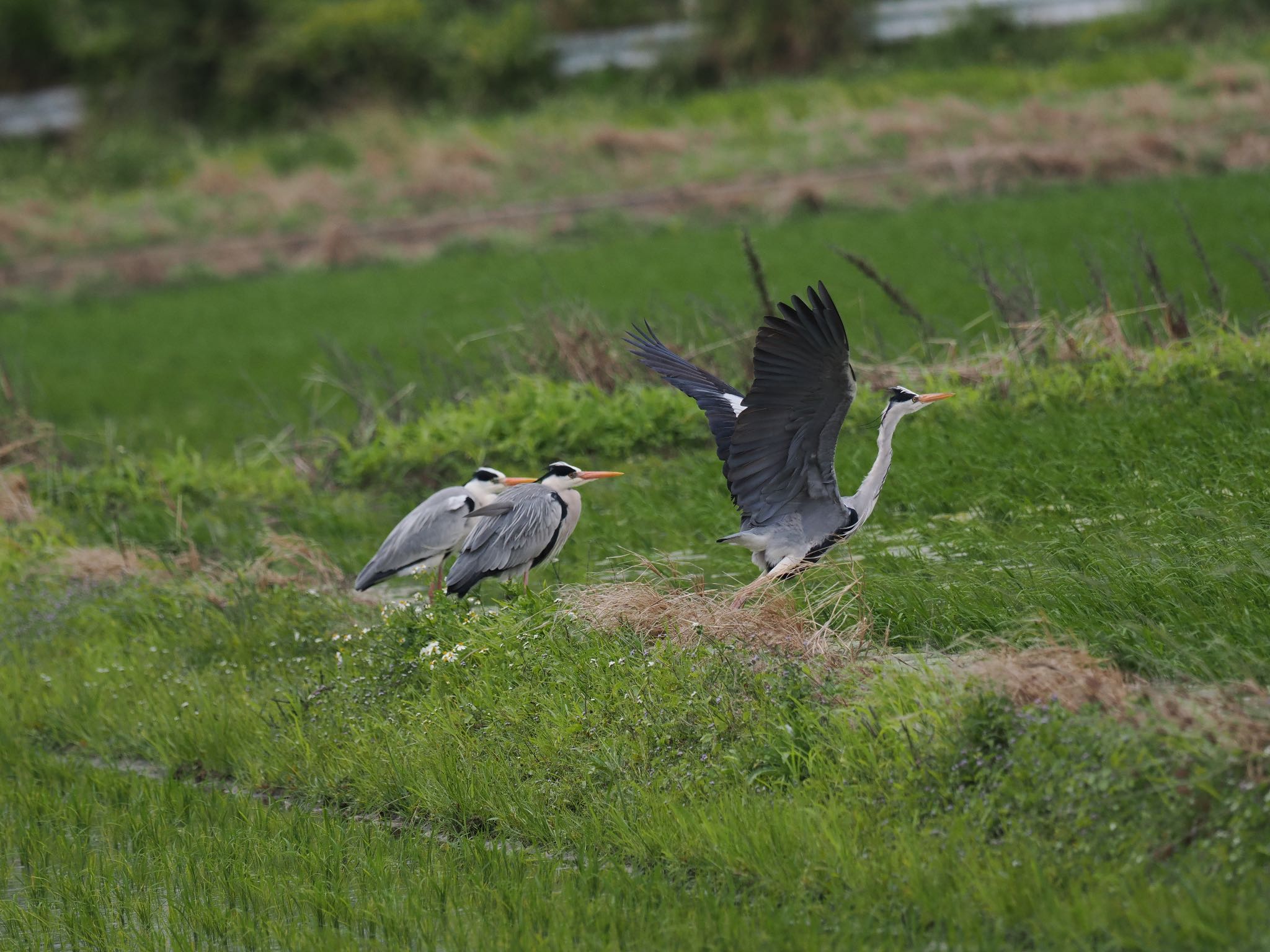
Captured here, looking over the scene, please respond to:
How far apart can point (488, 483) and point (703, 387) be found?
3.91ft

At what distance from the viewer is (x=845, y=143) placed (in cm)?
2600

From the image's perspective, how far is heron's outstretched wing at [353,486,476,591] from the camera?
7.55m

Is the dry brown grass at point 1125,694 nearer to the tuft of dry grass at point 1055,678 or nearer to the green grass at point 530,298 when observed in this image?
the tuft of dry grass at point 1055,678

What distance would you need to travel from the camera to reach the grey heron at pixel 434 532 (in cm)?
755

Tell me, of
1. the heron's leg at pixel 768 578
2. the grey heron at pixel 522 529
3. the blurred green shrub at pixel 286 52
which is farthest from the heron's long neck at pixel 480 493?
the blurred green shrub at pixel 286 52

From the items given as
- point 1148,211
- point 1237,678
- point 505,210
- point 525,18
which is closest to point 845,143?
point 505,210

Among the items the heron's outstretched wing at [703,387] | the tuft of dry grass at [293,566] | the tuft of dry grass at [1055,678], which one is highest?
the heron's outstretched wing at [703,387]

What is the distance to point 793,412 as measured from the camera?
6.30 metres

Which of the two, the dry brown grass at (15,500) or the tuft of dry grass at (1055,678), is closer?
the tuft of dry grass at (1055,678)

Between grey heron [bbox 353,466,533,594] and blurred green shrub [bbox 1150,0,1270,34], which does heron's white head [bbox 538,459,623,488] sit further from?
blurred green shrub [bbox 1150,0,1270,34]

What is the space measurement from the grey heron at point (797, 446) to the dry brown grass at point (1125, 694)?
3.42 feet

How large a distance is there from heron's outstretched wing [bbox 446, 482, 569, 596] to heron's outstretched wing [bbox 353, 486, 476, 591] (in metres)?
0.14

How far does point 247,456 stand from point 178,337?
26.6ft

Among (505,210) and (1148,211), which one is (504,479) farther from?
(505,210)
